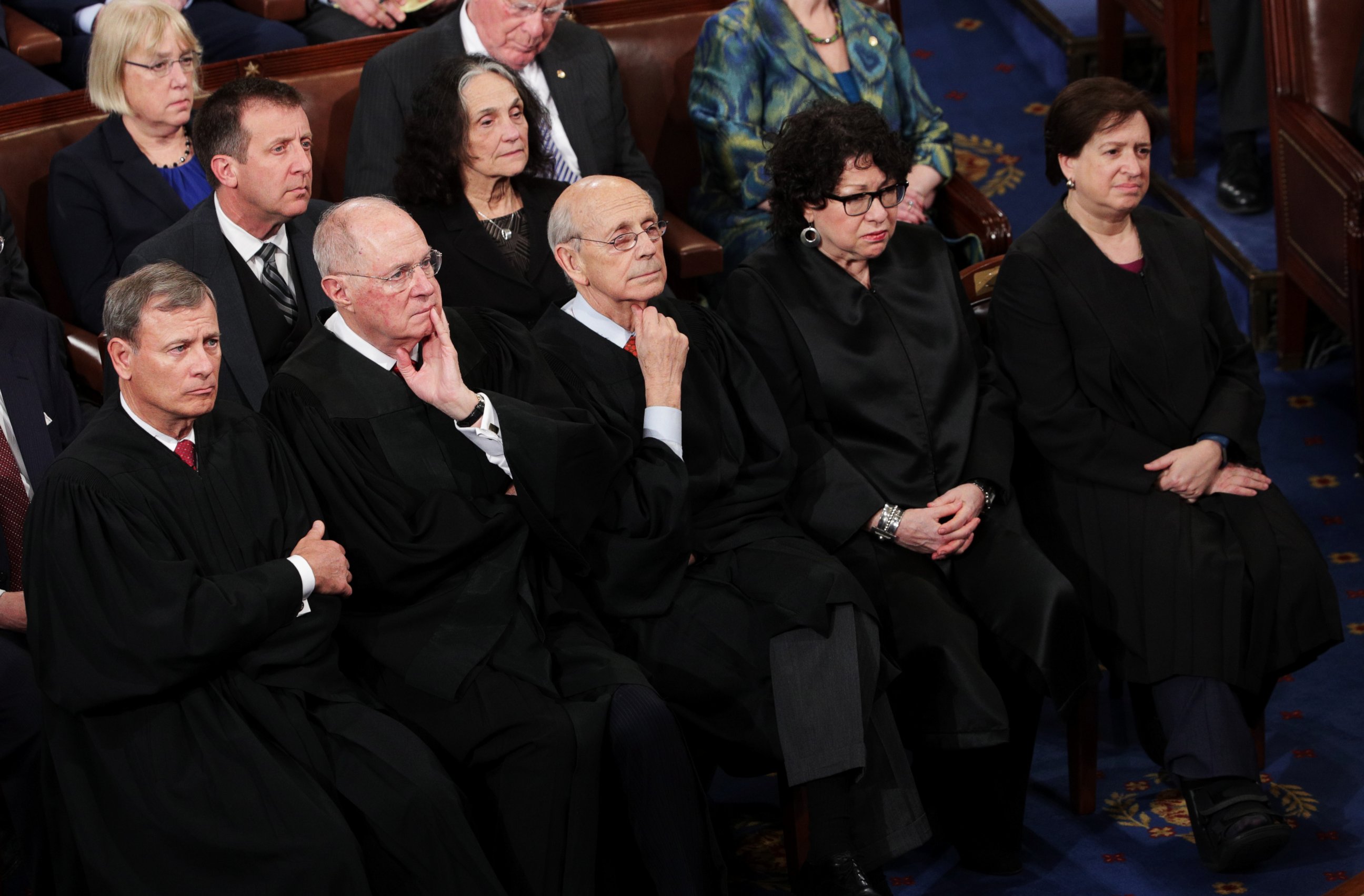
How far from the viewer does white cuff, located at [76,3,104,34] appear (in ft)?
14.0

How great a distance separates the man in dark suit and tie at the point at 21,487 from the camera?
2.71m

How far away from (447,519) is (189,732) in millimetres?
550

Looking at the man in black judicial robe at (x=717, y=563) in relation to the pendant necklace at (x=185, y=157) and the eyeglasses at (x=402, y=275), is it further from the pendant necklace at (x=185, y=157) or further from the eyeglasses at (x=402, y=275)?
Result: the pendant necklace at (x=185, y=157)

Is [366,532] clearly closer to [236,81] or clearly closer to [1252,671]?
[236,81]

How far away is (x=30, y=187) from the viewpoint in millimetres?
3637

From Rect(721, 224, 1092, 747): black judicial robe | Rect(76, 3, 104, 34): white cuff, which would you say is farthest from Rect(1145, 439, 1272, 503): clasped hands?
Rect(76, 3, 104, 34): white cuff

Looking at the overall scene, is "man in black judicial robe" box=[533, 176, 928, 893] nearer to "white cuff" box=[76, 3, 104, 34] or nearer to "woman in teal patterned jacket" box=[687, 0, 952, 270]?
"woman in teal patterned jacket" box=[687, 0, 952, 270]

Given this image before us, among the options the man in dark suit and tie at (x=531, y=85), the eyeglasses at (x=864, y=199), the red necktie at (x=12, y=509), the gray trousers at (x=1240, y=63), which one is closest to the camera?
the red necktie at (x=12, y=509)

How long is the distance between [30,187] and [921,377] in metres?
2.09

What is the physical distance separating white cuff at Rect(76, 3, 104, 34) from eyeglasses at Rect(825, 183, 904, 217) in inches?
90.4

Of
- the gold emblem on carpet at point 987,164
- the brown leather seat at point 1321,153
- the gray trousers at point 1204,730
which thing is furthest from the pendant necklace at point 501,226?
the brown leather seat at point 1321,153

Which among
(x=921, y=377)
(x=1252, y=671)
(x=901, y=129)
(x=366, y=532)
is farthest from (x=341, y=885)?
(x=901, y=129)

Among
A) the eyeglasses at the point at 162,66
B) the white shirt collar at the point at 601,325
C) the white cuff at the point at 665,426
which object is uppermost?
the eyeglasses at the point at 162,66

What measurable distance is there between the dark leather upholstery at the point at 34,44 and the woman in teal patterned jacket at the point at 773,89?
174 centimetres
